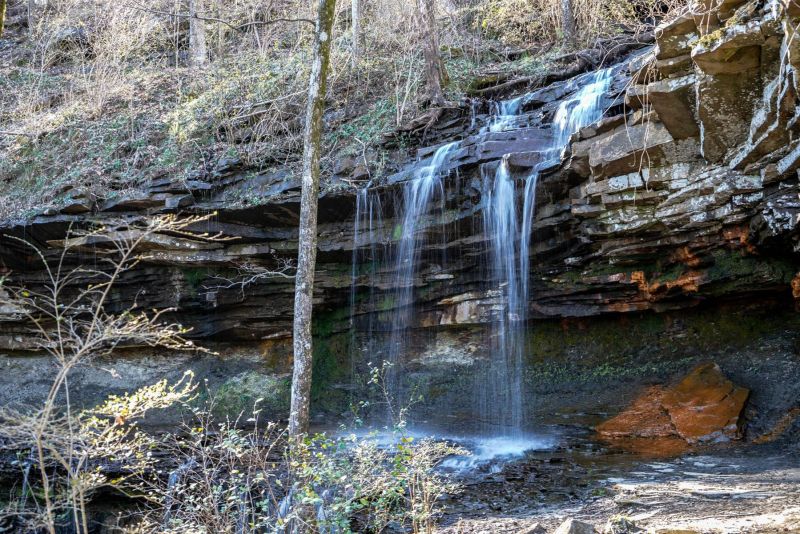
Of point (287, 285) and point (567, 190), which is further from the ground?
point (567, 190)

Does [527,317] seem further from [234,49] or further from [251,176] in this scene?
[234,49]

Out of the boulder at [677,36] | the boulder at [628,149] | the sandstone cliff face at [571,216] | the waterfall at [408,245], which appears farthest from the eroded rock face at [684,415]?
the boulder at [677,36]

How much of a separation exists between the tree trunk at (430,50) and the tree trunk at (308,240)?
4.57 metres

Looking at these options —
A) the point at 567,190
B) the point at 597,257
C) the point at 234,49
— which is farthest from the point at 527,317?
the point at 234,49

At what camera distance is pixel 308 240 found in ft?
25.8

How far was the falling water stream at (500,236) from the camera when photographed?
9961 mm

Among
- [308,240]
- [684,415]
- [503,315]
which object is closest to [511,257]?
[503,315]

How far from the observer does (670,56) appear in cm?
805

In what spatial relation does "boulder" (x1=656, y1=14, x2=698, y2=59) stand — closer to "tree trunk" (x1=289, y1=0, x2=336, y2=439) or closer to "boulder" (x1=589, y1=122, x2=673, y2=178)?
"boulder" (x1=589, y1=122, x2=673, y2=178)

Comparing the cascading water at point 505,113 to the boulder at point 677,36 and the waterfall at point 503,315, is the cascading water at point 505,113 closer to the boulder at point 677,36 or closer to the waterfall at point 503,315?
the waterfall at point 503,315

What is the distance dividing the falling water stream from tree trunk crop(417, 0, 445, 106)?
1552 millimetres

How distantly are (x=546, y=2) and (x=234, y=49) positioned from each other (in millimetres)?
8848

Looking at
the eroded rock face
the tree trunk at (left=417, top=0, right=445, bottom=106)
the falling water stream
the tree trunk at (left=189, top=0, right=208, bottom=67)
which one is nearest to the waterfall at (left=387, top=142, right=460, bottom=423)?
the falling water stream

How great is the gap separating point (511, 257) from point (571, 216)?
116 centimetres
